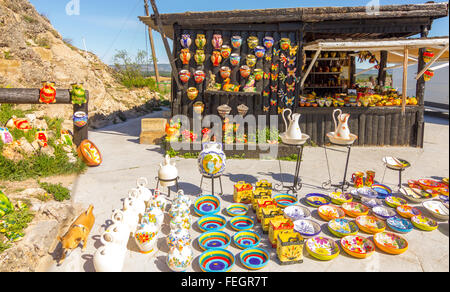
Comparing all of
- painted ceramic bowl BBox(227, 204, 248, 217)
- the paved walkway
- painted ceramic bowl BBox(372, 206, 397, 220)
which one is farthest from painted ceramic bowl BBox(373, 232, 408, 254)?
painted ceramic bowl BBox(227, 204, 248, 217)

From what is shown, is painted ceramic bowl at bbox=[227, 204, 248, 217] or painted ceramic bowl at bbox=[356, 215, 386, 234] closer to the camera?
painted ceramic bowl at bbox=[356, 215, 386, 234]

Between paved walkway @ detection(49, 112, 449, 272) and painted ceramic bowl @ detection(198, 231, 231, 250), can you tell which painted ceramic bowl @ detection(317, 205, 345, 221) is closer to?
paved walkway @ detection(49, 112, 449, 272)

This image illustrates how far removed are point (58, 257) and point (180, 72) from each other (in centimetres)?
525

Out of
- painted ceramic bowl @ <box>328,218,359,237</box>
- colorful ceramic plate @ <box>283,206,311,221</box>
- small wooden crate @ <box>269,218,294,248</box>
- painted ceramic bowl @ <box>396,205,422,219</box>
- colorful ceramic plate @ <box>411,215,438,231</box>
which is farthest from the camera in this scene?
painted ceramic bowl @ <box>396,205,422,219</box>

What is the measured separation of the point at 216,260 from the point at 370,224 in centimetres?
222

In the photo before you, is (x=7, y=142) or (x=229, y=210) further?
(x=7, y=142)

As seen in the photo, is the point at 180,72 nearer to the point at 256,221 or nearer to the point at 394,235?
the point at 256,221

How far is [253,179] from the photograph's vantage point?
588cm

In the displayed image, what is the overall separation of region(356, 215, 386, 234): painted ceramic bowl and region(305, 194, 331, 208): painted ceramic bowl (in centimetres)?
68

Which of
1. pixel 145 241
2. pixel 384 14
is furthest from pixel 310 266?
pixel 384 14

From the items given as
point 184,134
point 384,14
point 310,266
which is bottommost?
point 310,266

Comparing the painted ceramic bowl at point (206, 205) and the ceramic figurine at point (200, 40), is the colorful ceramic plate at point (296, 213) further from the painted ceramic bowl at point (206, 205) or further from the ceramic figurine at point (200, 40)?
the ceramic figurine at point (200, 40)

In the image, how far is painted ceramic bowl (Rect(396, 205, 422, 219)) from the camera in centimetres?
420

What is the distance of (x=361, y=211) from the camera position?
439 centimetres
